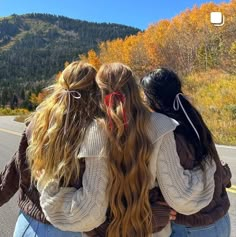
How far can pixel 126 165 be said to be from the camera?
6.68 feet

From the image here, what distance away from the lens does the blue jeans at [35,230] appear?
217 centimetres

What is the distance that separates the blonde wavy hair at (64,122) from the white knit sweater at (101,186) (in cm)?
6

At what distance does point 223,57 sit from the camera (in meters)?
51.9

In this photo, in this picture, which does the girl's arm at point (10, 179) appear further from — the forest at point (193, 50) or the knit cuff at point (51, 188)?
the forest at point (193, 50)

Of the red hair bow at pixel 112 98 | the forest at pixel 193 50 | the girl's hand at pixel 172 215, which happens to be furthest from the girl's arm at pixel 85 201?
the forest at pixel 193 50

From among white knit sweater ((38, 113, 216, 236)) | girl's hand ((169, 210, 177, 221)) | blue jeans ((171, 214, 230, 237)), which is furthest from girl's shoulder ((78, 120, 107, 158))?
blue jeans ((171, 214, 230, 237))

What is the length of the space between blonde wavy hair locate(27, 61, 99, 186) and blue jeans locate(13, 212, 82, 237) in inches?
9.8

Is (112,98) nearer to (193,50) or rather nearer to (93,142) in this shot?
(93,142)

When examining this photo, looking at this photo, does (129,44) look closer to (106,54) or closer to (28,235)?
(106,54)

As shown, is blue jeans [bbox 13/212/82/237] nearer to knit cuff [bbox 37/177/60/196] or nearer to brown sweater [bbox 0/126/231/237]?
brown sweater [bbox 0/126/231/237]

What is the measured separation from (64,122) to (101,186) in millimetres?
344

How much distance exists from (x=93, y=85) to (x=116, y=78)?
5.1 inches

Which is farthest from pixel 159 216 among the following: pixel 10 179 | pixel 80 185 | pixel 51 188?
pixel 10 179

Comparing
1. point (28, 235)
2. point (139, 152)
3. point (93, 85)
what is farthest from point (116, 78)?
point (28, 235)
